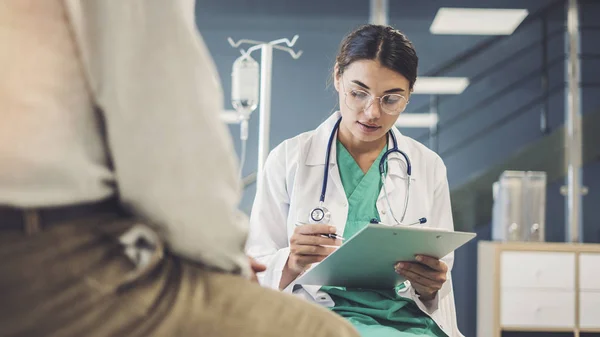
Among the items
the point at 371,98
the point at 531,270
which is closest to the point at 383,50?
the point at 371,98

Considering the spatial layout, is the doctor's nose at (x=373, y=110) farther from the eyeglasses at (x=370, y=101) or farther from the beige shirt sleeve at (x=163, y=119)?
the beige shirt sleeve at (x=163, y=119)

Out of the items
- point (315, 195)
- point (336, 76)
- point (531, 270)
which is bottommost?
point (531, 270)

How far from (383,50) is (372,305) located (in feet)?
2.32

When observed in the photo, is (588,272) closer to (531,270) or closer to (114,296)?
(531,270)

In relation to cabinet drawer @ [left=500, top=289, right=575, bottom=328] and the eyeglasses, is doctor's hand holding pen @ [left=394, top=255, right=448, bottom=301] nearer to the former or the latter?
the eyeglasses

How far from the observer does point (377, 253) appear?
1312 millimetres

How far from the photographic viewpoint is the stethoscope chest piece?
1678 mm

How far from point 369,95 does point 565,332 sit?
2.61m

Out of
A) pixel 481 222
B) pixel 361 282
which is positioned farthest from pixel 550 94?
pixel 361 282

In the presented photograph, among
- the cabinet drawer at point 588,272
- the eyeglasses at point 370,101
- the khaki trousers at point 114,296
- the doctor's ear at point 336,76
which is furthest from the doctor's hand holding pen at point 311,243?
→ the cabinet drawer at point 588,272

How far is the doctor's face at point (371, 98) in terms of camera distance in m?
1.78

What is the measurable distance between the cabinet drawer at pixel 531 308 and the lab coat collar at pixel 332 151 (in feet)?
6.84

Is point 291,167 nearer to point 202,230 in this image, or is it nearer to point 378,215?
point 378,215

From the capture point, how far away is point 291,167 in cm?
180
